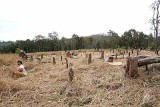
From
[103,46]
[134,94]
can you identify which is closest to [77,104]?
[134,94]

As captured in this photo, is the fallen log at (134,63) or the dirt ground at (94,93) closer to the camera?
the dirt ground at (94,93)

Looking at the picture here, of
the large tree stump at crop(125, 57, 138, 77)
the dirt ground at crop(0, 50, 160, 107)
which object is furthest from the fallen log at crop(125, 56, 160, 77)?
the dirt ground at crop(0, 50, 160, 107)

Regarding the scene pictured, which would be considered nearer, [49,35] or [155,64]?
[155,64]

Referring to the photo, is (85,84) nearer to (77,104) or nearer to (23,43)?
(77,104)

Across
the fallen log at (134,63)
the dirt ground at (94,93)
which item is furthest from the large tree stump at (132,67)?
the dirt ground at (94,93)

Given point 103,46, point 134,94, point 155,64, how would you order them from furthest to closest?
point 103,46
point 155,64
point 134,94

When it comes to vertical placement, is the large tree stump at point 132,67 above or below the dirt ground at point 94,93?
above

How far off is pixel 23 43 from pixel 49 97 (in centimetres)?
6704

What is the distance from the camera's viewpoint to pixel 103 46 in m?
61.9

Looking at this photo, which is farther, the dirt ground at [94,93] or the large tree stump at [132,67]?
the large tree stump at [132,67]

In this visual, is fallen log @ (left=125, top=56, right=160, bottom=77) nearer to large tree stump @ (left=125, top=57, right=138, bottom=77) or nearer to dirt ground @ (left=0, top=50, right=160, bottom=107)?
large tree stump @ (left=125, top=57, right=138, bottom=77)

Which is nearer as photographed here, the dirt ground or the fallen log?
the dirt ground

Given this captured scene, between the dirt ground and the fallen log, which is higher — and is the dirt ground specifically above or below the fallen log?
below

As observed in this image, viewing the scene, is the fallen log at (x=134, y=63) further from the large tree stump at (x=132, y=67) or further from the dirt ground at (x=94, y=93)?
the dirt ground at (x=94, y=93)
